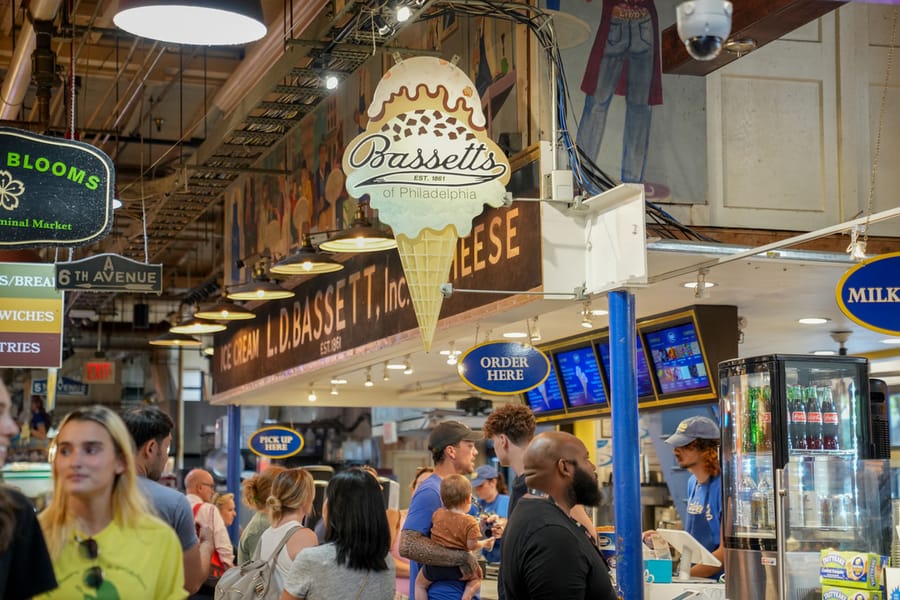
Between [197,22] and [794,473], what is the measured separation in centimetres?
357

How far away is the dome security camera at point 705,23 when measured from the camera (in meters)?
3.41

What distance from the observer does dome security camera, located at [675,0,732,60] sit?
3.41m

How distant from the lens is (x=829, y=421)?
615 centimetres

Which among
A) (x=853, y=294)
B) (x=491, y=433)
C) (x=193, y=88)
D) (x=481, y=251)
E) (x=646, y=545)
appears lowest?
(x=646, y=545)

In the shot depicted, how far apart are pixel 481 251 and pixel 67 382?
20710 millimetres

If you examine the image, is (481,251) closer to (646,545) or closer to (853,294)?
(646,545)

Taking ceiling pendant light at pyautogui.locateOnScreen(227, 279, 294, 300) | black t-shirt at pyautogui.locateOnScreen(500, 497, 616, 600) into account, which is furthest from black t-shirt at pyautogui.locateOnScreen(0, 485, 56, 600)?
ceiling pendant light at pyautogui.locateOnScreen(227, 279, 294, 300)

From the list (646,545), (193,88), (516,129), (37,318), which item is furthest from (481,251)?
(193,88)

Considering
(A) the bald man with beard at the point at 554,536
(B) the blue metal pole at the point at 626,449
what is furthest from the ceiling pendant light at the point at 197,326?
(A) the bald man with beard at the point at 554,536

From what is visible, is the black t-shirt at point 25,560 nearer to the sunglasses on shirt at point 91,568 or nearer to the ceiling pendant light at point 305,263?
the sunglasses on shirt at point 91,568

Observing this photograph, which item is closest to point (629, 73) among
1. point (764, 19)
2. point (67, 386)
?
point (764, 19)

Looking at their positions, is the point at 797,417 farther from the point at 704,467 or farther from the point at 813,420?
the point at 704,467

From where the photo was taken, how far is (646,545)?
714 cm

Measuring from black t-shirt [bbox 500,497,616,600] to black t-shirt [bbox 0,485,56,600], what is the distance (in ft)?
5.15
